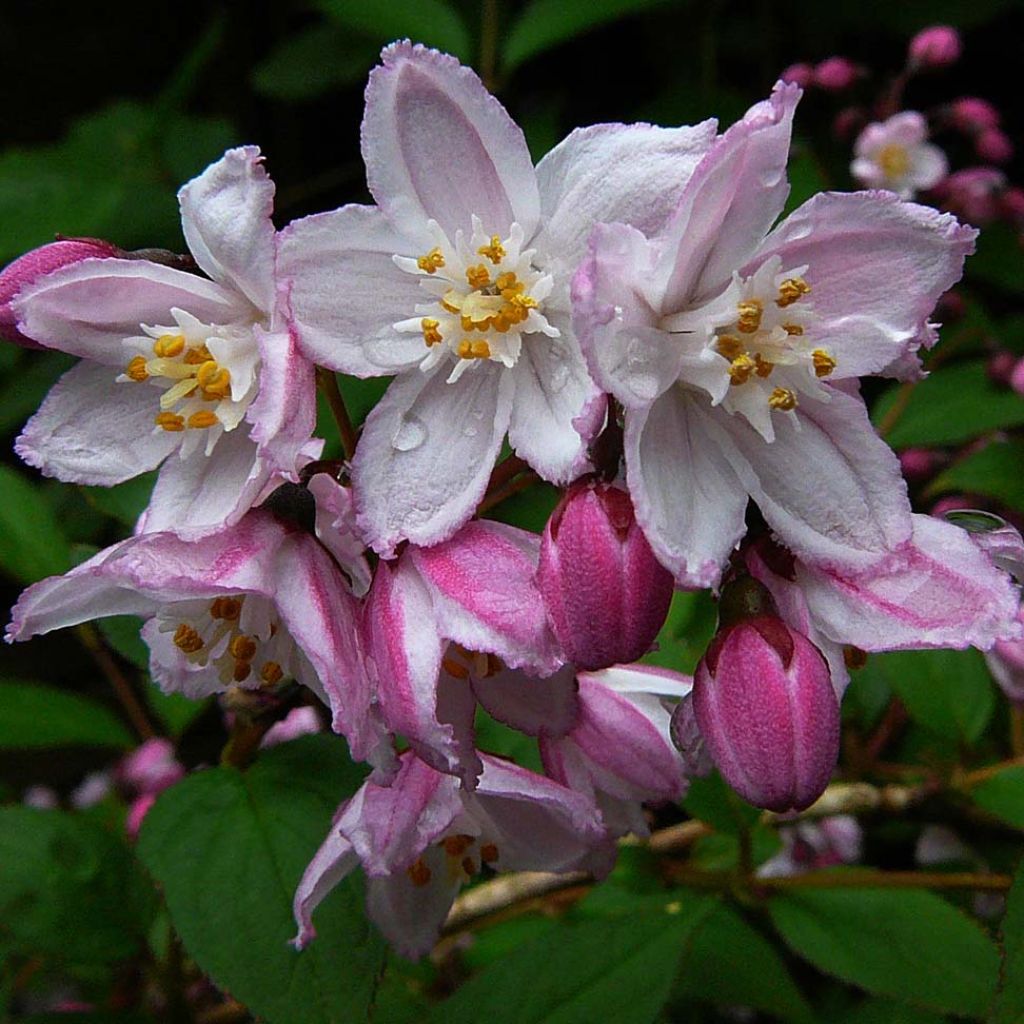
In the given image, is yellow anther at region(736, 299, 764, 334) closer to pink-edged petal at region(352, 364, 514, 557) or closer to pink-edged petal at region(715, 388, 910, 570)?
pink-edged petal at region(715, 388, 910, 570)

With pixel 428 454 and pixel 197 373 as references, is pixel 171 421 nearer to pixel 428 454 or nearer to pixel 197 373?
pixel 197 373

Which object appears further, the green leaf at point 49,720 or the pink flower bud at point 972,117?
the pink flower bud at point 972,117

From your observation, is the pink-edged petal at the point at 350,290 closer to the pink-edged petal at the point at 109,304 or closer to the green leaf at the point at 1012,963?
the pink-edged petal at the point at 109,304

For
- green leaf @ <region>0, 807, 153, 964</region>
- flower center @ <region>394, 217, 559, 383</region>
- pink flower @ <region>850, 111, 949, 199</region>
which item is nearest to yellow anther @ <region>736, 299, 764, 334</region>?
flower center @ <region>394, 217, 559, 383</region>

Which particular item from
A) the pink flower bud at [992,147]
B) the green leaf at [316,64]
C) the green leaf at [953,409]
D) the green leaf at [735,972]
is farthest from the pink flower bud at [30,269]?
the green leaf at [316,64]

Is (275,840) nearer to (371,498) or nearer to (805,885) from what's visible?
(371,498)

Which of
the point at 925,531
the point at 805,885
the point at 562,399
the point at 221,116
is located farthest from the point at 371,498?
the point at 221,116

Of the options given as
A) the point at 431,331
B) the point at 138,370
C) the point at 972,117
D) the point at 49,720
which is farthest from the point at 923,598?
the point at 972,117
